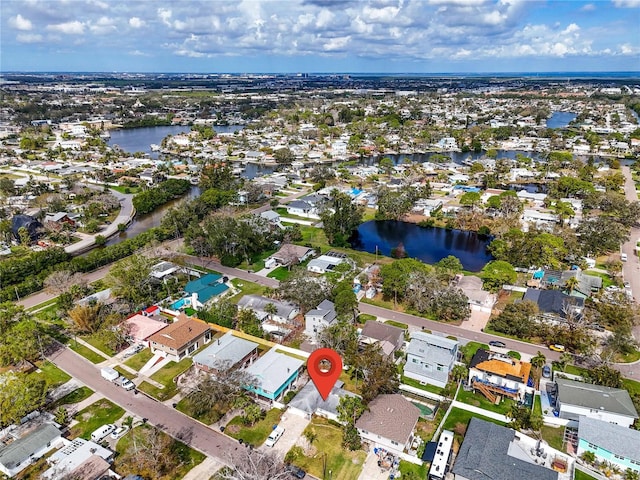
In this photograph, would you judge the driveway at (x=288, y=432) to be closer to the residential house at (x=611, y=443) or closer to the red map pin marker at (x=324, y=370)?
the red map pin marker at (x=324, y=370)

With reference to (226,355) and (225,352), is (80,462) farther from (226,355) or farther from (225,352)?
(225,352)

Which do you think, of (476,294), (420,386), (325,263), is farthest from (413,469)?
(325,263)

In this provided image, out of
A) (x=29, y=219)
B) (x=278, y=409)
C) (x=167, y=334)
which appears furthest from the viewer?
(x=29, y=219)

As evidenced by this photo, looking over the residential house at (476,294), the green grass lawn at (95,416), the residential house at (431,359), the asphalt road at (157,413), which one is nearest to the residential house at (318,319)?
the residential house at (431,359)

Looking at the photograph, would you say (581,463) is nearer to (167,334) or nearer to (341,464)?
(341,464)

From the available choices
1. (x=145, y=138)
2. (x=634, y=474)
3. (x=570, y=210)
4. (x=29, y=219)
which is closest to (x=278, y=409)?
(x=634, y=474)

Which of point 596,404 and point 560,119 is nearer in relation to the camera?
point 596,404
